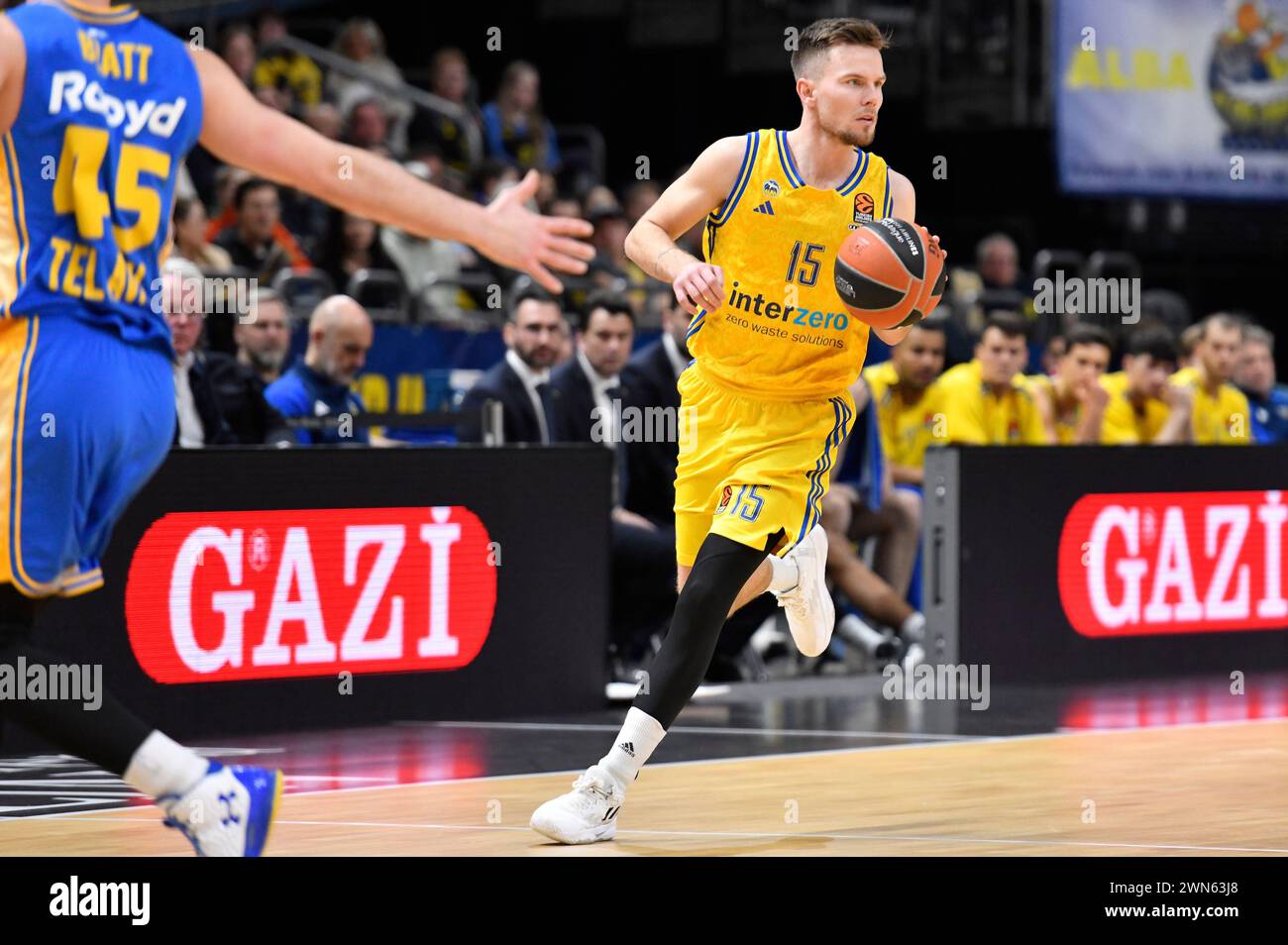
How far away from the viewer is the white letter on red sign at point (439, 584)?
27.8 feet

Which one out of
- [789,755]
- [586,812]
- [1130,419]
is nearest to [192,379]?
[789,755]

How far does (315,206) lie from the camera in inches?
503

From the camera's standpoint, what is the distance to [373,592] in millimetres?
8289

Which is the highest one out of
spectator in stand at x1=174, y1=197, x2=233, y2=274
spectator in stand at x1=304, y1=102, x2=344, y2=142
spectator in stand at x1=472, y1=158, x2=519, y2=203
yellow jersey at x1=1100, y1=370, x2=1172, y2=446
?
spectator in stand at x1=304, y1=102, x2=344, y2=142

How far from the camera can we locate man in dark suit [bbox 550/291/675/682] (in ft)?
31.6

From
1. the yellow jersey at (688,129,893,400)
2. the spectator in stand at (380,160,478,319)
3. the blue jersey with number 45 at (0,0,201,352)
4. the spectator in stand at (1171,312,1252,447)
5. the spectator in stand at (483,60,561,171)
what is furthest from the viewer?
the spectator in stand at (483,60,561,171)

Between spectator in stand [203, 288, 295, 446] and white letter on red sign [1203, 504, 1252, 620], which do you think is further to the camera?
white letter on red sign [1203, 504, 1252, 620]

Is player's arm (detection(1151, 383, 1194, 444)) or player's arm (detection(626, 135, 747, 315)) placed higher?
player's arm (detection(626, 135, 747, 315))

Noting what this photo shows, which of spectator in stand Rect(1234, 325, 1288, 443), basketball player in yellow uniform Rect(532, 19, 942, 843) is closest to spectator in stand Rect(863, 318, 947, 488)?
spectator in stand Rect(1234, 325, 1288, 443)

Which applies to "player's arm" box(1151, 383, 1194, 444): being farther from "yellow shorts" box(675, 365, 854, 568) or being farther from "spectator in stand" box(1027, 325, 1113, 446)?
"yellow shorts" box(675, 365, 854, 568)

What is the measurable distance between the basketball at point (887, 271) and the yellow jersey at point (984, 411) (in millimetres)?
5444

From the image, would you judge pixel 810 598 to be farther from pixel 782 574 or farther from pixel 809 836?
pixel 809 836

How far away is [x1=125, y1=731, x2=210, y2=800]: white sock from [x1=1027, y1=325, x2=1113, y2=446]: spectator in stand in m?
7.73

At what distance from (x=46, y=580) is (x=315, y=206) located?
8.67 m
